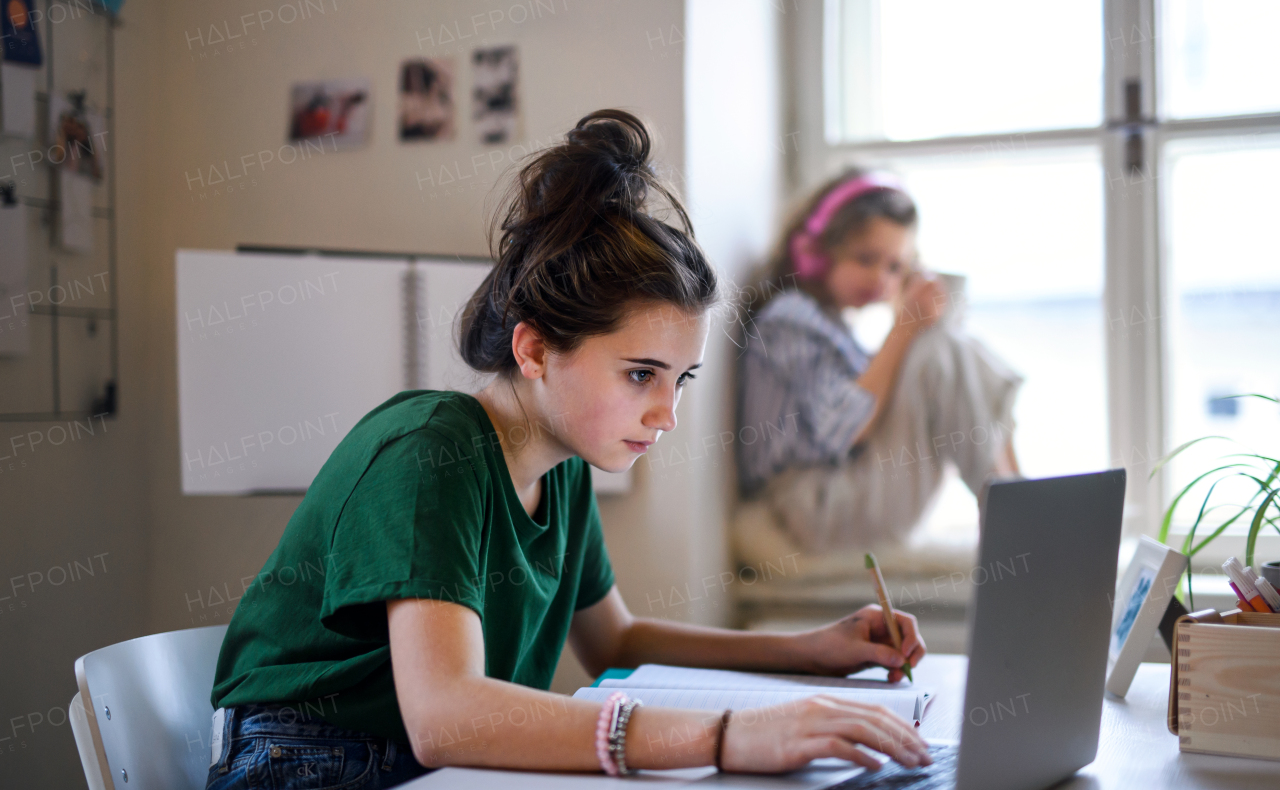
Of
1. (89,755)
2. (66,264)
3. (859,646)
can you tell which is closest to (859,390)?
(859,646)

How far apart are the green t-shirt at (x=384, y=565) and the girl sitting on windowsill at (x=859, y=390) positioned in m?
0.89

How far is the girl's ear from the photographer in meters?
1.03

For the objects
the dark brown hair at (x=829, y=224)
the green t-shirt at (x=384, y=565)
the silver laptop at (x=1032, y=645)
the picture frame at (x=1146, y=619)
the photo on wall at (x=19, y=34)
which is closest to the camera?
the silver laptop at (x=1032, y=645)

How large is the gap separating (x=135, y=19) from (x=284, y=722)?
1669 millimetres

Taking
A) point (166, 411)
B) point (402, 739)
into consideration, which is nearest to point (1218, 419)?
point (402, 739)

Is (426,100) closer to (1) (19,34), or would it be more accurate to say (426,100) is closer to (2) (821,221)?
(1) (19,34)

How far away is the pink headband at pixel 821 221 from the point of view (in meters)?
1.95

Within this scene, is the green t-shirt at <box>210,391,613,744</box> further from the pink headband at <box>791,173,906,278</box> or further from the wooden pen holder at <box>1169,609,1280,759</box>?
the pink headband at <box>791,173,906,278</box>

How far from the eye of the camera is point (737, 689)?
1.06m

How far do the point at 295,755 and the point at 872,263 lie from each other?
57.0 inches

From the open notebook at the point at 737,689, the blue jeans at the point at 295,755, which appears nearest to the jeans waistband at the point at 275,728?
the blue jeans at the point at 295,755

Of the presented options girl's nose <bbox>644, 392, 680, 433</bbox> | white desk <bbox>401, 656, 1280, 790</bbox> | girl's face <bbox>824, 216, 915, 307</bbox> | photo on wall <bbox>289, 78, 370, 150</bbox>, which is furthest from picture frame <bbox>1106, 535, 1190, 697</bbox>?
photo on wall <bbox>289, 78, 370, 150</bbox>

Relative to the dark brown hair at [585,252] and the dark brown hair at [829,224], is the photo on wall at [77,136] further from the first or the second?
the dark brown hair at [829,224]

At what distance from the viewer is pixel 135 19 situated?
76.4 inches
